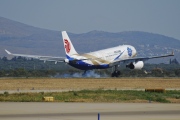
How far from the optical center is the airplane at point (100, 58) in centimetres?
10800

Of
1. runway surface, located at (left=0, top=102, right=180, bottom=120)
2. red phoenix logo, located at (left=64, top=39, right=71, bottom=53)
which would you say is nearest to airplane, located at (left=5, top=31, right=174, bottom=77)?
red phoenix logo, located at (left=64, top=39, right=71, bottom=53)

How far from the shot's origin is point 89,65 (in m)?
111

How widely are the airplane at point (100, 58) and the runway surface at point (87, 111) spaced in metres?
51.9

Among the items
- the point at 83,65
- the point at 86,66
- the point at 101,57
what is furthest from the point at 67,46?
the point at 101,57

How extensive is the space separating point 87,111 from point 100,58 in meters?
64.2

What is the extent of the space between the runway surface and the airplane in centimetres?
5185

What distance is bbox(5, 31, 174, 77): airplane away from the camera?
354ft

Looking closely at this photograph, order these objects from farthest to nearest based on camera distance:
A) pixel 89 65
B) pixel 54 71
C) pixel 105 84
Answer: pixel 54 71
pixel 89 65
pixel 105 84

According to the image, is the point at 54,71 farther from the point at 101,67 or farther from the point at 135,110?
the point at 135,110

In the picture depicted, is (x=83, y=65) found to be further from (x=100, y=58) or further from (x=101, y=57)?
(x=101, y=57)

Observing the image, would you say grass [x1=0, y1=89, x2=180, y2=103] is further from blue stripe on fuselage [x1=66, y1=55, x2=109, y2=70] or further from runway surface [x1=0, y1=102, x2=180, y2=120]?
blue stripe on fuselage [x1=66, y1=55, x2=109, y2=70]

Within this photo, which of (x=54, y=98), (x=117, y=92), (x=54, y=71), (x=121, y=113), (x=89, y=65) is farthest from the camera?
(x=54, y=71)

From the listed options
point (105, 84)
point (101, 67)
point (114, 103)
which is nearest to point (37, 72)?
point (101, 67)

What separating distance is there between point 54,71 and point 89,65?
11086 millimetres
